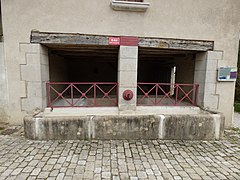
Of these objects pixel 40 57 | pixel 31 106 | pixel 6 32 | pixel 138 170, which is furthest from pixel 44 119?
pixel 6 32

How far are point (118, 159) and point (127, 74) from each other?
7.12ft

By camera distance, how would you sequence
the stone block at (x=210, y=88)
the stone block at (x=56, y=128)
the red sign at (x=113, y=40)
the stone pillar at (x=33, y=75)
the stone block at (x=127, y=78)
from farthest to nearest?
the stone block at (x=210, y=88) < the stone block at (x=127, y=78) < the red sign at (x=113, y=40) < the stone pillar at (x=33, y=75) < the stone block at (x=56, y=128)

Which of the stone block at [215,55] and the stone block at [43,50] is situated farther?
the stone block at [215,55]

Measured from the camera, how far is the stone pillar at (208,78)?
4.02 metres

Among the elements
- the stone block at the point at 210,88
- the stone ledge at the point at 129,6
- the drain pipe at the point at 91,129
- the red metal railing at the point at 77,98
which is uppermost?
the stone ledge at the point at 129,6

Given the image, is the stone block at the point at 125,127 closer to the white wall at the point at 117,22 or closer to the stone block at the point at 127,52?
the white wall at the point at 117,22

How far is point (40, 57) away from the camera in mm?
3688

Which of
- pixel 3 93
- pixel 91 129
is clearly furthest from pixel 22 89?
pixel 91 129

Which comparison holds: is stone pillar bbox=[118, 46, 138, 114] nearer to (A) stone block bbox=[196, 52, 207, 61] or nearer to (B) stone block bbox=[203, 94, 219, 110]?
(A) stone block bbox=[196, 52, 207, 61]

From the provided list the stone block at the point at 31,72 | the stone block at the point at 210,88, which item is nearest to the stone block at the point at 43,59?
the stone block at the point at 31,72

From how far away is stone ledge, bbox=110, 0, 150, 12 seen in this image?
3521 mm

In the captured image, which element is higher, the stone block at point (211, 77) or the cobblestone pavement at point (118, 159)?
the stone block at point (211, 77)

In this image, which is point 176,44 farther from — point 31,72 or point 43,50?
point 31,72

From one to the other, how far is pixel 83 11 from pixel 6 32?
2030 mm
